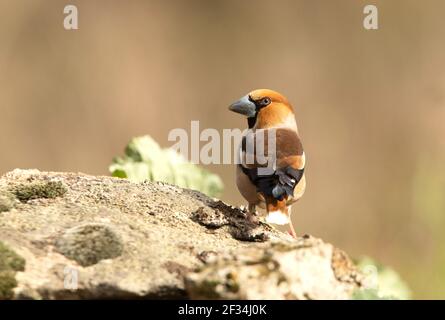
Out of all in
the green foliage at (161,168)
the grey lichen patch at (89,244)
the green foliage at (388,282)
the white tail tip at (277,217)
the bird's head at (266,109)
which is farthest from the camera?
the bird's head at (266,109)

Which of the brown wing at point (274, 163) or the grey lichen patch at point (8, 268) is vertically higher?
the brown wing at point (274, 163)

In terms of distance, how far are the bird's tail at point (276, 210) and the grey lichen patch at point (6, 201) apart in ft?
5.46

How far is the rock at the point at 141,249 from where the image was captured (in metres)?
3.50

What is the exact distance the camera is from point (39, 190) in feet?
16.0

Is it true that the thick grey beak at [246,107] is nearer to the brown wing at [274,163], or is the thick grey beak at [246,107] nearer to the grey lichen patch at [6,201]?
the brown wing at [274,163]

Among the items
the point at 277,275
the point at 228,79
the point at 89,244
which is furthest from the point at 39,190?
the point at 228,79

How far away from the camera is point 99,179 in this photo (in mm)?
5324

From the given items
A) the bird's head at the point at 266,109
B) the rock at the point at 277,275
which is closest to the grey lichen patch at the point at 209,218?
the rock at the point at 277,275

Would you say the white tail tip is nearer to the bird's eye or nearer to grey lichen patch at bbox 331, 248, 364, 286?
the bird's eye

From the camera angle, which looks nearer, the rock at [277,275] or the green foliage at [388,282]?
the rock at [277,275]

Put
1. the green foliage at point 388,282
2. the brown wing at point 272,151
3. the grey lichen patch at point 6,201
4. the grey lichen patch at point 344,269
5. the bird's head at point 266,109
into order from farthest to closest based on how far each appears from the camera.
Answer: the bird's head at point 266,109 < the brown wing at point 272,151 < the green foliage at point 388,282 < the grey lichen patch at point 6,201 < the grey lichen patch at point 344,269

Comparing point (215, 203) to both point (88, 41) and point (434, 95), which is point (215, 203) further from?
point (88, 41)

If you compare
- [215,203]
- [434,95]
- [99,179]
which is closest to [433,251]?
[215,203]

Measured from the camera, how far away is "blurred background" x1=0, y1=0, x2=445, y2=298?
1005 cm
